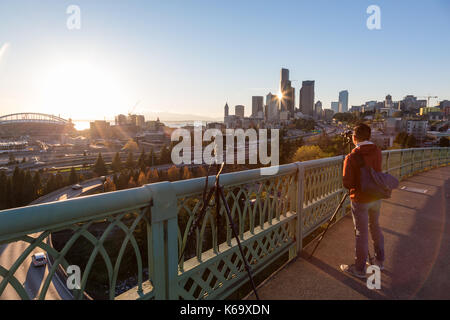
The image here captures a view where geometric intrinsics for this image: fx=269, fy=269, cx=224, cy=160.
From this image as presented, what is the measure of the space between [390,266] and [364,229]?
958 millimetres

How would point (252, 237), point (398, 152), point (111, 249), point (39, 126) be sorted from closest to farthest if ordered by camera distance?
point (252, 237), point (398, 152), point (111, 249), point (39, 126)

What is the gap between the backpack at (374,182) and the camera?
133 inches

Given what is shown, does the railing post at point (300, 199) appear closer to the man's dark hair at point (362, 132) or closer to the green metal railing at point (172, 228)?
the green metal railing at point (172, 228)

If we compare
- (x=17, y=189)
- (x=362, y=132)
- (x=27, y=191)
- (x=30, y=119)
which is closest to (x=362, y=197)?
(x=362, y=132)

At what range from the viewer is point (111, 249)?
22.5 meters

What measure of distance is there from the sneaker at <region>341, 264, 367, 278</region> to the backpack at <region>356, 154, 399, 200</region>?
1.13 m

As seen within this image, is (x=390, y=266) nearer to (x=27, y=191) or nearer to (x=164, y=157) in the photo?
(x=27, y=191)

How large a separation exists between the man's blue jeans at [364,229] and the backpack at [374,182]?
0.22 metres

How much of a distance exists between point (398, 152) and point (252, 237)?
925 cm

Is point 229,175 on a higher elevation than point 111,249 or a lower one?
higher

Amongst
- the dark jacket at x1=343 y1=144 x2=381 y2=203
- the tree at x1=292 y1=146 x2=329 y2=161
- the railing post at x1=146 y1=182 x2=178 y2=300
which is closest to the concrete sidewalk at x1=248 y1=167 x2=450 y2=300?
the dark jacket at x1=343 y1=144 x2=381 y2=203

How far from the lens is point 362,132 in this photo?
357 centimetres
